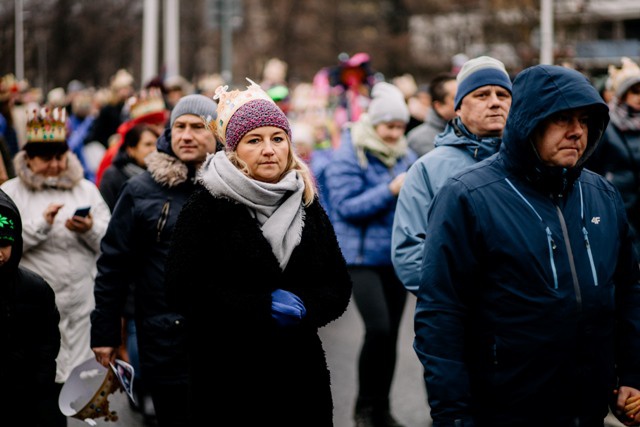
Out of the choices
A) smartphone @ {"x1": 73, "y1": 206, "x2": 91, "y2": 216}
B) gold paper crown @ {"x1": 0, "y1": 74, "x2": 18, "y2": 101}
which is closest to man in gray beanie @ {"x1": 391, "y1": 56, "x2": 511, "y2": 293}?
smartphone @ {"x1": 73, "y1": 206, "x2": 91, "y2": 216}

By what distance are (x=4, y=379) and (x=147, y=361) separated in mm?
1023

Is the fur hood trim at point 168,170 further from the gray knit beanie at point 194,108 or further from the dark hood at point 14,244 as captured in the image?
the dark hood at point 14,244

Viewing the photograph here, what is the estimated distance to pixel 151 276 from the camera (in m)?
5.71

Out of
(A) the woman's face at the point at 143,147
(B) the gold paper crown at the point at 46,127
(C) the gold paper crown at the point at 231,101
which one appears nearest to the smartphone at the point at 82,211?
(B) the gold paper crown at the point at 46,127

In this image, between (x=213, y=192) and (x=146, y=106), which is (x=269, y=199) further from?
(x=146, y=106)

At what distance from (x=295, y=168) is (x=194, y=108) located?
1.74 metres

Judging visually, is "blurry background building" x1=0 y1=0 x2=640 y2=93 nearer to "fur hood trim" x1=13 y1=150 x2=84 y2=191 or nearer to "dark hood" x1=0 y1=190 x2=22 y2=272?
"fur hood trim" x1=13 y1=150 x2=84 y2=191

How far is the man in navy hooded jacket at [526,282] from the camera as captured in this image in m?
3.67

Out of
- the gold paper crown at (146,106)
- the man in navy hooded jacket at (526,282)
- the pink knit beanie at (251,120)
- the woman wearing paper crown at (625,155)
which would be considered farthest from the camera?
the gold paper crown at (146,106)

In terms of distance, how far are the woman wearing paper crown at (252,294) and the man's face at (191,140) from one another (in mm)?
1634

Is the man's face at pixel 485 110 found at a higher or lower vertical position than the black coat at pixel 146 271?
higher

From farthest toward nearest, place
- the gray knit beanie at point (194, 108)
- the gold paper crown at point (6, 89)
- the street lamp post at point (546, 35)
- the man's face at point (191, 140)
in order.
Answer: the street lamp post at point (546, 35) < the gold paper crown at point (6, 89) < the gray knit beanie at point (194, 108) < the man's face at point (191, 140)

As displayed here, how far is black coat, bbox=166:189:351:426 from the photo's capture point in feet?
13.3

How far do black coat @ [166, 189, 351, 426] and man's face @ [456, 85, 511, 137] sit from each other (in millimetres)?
1566
